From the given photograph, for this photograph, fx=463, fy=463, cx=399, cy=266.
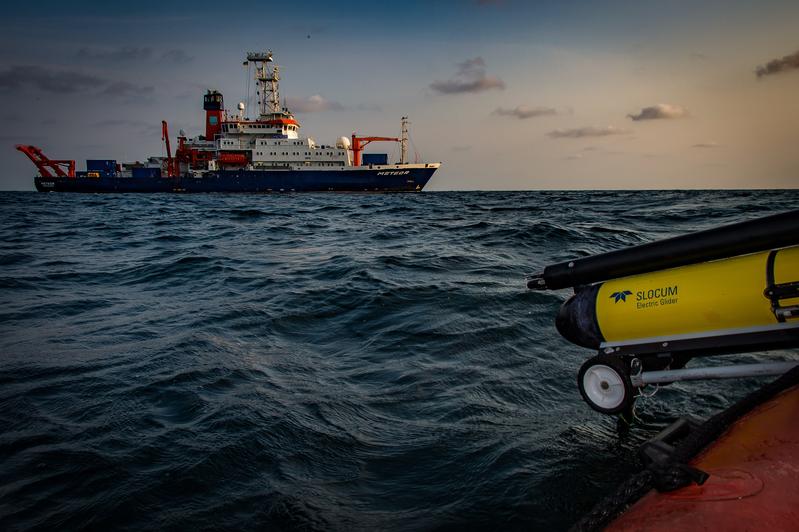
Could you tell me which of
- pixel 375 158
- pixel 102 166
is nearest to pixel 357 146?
pixel 375 158

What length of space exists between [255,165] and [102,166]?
21.7 metres

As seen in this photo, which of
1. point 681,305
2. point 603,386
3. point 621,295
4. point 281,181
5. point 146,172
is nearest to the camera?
point 681,305

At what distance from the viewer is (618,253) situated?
2604 mm

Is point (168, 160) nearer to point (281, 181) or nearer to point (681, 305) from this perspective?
point (281, 181)

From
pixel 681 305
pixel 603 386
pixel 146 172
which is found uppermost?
pixel 146 172

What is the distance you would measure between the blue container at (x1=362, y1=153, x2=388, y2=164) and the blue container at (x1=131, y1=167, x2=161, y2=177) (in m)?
25.3

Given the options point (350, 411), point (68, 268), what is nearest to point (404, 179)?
point (68, 268)

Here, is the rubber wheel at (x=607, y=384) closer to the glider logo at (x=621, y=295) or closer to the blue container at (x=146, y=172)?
the glider logo at (x=621, y=295)

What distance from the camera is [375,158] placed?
2115 inches

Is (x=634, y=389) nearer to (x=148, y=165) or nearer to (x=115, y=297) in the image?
(x=115, y=297)

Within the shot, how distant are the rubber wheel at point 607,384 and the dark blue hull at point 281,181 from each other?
4930 cm

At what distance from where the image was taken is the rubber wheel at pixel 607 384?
2.61 meters

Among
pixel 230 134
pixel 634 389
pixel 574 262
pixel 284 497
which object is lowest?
pixel 284 497

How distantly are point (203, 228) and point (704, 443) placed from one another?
17747 mm
